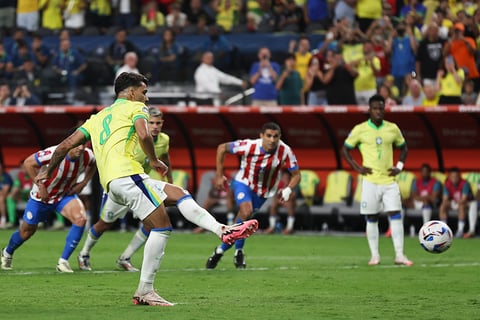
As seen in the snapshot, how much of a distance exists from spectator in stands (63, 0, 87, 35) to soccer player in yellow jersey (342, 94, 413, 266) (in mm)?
14468

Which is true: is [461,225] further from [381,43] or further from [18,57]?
[18,57]

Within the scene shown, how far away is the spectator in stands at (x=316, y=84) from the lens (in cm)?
2194

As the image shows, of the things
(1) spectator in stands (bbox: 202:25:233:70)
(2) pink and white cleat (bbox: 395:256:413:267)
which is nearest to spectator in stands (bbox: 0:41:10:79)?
(1) spectator in stands (bbox: 202:25:233:70)

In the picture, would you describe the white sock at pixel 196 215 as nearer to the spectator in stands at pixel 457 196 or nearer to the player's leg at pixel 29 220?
the player's leg at pixel 29 220

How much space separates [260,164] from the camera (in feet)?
48.4

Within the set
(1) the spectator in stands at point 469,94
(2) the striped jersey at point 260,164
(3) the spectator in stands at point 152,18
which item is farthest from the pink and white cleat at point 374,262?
(3) the spectator in stands at point 152,18

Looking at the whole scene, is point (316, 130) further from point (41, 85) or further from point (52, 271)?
point (52, 271)

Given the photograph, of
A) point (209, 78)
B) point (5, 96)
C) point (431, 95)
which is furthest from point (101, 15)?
point (431, 95)

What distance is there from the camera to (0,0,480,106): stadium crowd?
71.1 feet

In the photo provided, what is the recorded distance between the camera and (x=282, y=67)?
24344mm

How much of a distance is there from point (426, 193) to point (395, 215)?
254 inches

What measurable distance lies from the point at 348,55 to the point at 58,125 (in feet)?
20.6

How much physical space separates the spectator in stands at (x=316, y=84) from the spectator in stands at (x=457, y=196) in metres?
2.82

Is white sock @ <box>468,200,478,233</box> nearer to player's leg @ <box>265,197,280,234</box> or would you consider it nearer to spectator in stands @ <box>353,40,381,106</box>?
spectator in stands @ <box>353,40,381,106</box>
